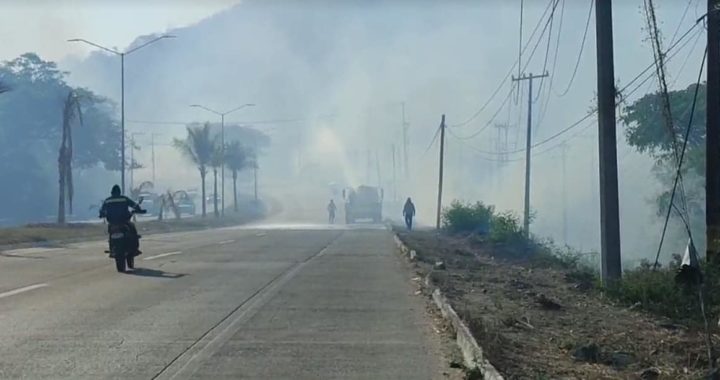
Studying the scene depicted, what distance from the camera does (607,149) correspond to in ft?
56.7

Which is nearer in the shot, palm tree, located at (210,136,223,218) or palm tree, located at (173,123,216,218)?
palm tree, located at (173,123,216,218)

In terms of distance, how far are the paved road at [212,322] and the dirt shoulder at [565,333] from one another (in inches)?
29.3

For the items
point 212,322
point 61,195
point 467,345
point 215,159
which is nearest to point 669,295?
point 467,345

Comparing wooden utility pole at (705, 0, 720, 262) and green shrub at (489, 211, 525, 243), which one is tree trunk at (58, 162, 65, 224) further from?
wooden utility pole at (705, 0, 720, 262)

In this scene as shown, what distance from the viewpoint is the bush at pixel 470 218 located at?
45.9 meters

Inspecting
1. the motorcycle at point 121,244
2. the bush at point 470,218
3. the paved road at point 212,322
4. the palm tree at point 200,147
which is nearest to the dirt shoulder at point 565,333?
the paved road at point 212,322

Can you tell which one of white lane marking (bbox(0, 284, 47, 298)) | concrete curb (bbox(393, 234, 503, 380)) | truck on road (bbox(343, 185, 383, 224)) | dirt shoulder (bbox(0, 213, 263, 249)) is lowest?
concrete curb (bbox(393, 234, 503, 380))

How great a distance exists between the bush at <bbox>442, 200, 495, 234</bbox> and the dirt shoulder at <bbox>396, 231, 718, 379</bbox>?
25.2 m

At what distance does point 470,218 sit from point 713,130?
93.3 ft

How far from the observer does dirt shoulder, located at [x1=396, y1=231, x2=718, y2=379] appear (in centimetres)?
977

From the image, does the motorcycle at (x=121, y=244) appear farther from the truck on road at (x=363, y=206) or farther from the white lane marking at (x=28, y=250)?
the truck on road at (x=363, y=206)

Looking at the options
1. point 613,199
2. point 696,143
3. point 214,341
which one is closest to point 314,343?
point 214,341

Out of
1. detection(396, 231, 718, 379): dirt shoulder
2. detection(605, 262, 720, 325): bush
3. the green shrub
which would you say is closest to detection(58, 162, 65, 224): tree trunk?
the green shrub

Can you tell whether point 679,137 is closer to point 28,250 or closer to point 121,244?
point 28,250
